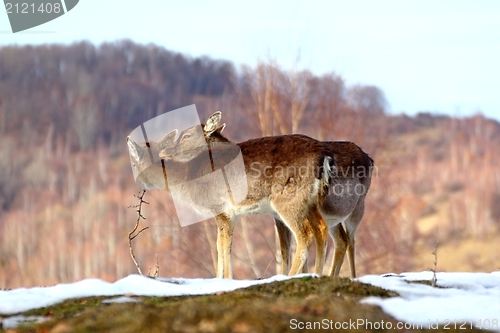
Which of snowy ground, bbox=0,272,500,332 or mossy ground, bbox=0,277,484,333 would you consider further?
snowy ground, bbox=0,272,500,332

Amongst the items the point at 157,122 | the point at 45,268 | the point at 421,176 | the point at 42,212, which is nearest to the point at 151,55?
the point at 42,212

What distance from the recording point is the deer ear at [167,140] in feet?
31.6

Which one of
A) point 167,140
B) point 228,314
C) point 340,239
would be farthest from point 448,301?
point 167,140

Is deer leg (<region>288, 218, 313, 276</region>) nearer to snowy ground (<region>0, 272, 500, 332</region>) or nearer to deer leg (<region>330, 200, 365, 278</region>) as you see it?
deer leg (<region>330, 200, 365, 278</region>)

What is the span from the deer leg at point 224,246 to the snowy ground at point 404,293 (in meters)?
1.50

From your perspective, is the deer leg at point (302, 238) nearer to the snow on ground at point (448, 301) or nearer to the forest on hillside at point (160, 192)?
the snow on ground at point (448, 301)

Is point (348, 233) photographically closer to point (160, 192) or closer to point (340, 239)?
point (340, 239)

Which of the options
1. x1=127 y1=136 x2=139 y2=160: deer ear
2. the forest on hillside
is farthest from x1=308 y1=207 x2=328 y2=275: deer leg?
the forest on hillside

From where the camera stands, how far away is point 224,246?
338 inches

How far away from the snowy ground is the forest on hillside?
9.94m

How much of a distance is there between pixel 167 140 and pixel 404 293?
510 cm

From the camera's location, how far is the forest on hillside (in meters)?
24.6

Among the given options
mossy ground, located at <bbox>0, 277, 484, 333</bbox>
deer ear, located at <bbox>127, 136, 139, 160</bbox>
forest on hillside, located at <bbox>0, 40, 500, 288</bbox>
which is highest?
deer ear, located at <bbox>127, 136, 139, 160</bbox>

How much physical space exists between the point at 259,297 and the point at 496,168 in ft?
245
